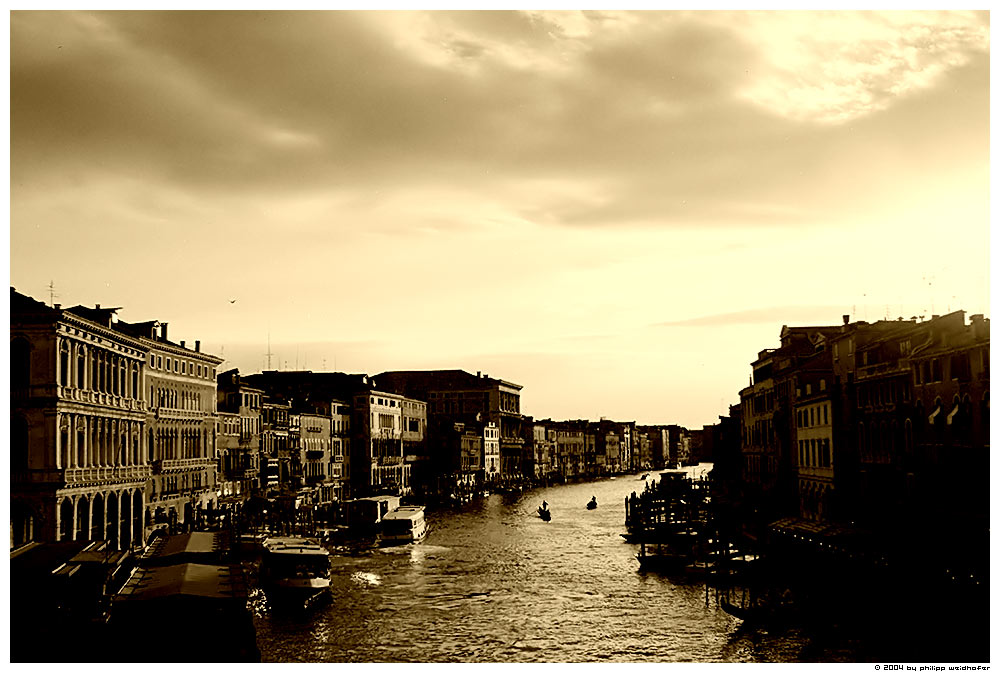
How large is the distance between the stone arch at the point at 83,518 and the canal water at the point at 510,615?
12.3 ft

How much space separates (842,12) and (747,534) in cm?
2259

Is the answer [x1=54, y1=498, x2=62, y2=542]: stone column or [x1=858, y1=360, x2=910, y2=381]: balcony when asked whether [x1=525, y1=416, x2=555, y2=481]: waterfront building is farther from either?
[x1=54, y1=498, x2=62, y2=542]: stone column

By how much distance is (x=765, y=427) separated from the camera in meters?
39.6

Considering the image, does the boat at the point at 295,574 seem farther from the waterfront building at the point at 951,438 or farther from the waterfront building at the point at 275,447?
the waterfront building at the point at 275,447

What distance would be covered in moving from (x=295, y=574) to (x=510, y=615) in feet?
15.3

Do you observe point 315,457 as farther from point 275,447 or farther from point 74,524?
point 74,524

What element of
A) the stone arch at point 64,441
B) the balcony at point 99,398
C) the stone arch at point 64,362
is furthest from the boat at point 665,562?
the stone arch at point 64,362

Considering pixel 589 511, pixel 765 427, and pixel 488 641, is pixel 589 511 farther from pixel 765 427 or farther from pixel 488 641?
pixel 488 641

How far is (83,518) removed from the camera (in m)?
21.8

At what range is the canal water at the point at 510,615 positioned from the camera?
1669 centimetres

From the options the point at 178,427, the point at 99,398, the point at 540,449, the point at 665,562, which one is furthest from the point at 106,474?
the point at 540,449

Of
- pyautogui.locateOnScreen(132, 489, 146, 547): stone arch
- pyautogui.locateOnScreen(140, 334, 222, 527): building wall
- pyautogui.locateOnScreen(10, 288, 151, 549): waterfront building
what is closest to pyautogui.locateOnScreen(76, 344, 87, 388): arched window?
pyautogui.locateOnScreen(10, 288, 151, 549): waterfront building
